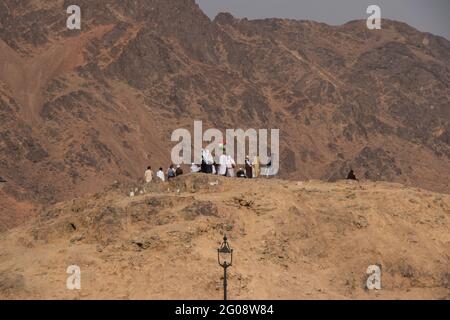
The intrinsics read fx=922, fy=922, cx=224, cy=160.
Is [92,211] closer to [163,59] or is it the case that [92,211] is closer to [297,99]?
[163,59]

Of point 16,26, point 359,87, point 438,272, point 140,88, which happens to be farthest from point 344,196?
point 359,87

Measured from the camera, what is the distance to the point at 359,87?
4171 inches

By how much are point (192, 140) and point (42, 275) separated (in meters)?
48.5

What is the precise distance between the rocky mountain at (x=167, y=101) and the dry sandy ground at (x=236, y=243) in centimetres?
2768

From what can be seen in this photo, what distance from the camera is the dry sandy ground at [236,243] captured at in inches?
974

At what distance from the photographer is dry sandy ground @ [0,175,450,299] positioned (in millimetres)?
24734

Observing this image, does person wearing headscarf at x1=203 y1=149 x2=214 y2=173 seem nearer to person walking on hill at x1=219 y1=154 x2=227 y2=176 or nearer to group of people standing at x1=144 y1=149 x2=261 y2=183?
group of people standing at x1=144 y1=149 x2=261 y2=183

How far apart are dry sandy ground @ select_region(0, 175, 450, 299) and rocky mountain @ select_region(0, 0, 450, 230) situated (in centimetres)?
2768

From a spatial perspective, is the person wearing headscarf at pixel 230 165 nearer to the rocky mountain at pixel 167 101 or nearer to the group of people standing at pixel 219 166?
the group of people standing at pixel 219 166

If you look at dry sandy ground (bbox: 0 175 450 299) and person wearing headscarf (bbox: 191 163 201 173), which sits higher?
person wearing headscarf (bbox: 191 163 201 173)

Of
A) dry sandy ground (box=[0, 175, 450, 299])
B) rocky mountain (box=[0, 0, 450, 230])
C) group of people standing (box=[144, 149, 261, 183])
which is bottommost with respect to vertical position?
Result: dry sandy ground (box=[0, 175, 450, 299])

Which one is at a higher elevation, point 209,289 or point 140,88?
point 140,88

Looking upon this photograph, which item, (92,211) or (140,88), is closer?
(92,211)

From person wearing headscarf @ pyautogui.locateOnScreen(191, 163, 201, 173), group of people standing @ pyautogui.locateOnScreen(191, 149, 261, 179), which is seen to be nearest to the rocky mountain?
person wearing headscarf @ pyautogui.locateOnScreen(191, 163, 201, 173)
